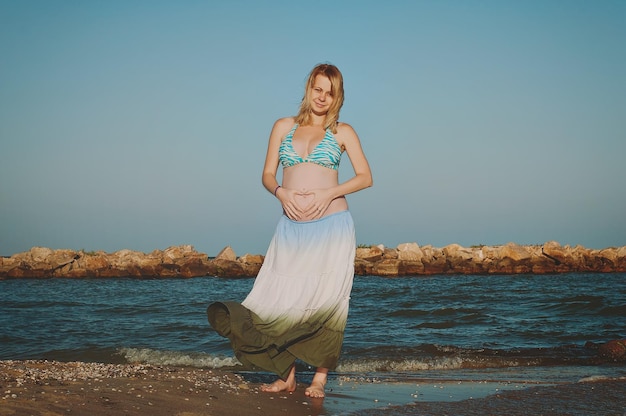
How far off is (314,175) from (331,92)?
643mm

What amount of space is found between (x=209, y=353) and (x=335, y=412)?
4.60m

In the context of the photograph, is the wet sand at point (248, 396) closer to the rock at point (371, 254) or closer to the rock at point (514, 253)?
the rock at point (371, 254)

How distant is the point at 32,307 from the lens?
45.7 ft

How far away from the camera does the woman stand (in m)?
4.60

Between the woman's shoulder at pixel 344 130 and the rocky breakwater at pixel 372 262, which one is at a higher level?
the woman's shoulder at pixel 344 130

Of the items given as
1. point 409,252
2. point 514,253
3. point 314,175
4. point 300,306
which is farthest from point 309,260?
point 514,253

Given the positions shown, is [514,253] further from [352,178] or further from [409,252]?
[352,178]

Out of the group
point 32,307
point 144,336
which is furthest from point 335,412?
point 32,307

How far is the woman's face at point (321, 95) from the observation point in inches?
187

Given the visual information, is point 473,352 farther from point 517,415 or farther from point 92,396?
point 92,396

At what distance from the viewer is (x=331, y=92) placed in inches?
189

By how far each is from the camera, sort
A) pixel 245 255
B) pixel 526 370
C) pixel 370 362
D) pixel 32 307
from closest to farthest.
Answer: pixel 526 370, pixel 370 362, pixel 32 307, pixel 245 255

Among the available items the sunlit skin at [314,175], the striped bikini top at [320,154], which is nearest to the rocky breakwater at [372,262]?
the sunlit skin at [314,175]

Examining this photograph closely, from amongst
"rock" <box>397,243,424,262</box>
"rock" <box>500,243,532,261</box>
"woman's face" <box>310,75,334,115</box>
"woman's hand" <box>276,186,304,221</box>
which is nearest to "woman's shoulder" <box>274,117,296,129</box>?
"woman's face" <box>310,75,334,115</box>
